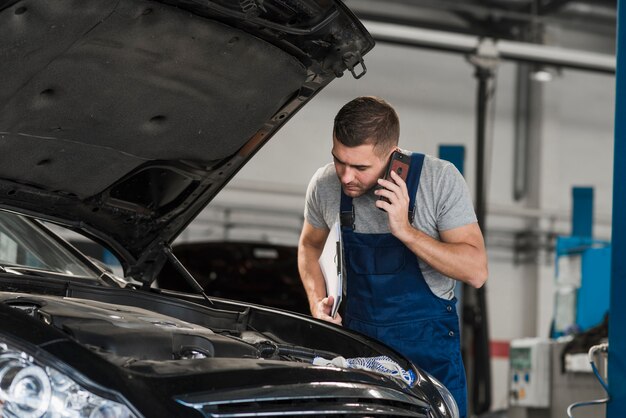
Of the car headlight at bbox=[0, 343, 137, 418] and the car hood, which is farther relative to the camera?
the car hood

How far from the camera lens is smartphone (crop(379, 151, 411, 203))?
8.24 feet

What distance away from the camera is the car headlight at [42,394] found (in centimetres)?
145

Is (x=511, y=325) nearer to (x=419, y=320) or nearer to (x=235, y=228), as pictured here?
(x=235, y=228)

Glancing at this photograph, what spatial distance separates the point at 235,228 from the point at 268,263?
517 centimetres

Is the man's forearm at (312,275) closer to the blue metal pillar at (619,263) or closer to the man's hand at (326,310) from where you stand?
the man's hand at (326,310)

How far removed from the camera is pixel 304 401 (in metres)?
1.62

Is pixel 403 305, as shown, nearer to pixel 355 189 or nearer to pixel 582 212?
pixel 355 189

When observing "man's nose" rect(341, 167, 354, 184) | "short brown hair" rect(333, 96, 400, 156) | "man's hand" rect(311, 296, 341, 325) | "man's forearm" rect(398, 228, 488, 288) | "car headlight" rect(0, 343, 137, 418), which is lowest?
"car headlight" rect(0, 343, 137, 418)

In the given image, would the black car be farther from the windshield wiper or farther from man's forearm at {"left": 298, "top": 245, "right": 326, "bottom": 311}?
man's forearm at {"left": 298, "top": 245, "right": 326, "bottom": 311}

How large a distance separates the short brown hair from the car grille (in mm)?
885

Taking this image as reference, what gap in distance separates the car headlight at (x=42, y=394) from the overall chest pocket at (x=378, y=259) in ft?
4.06

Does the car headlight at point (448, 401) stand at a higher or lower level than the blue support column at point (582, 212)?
lower

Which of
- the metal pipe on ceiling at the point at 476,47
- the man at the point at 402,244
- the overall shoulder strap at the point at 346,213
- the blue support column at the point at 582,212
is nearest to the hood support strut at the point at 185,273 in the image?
the man at the point at 402,244

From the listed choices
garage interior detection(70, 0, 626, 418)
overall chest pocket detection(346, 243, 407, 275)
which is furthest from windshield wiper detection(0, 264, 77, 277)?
garage interior detection(70, 0, 626, 418)
